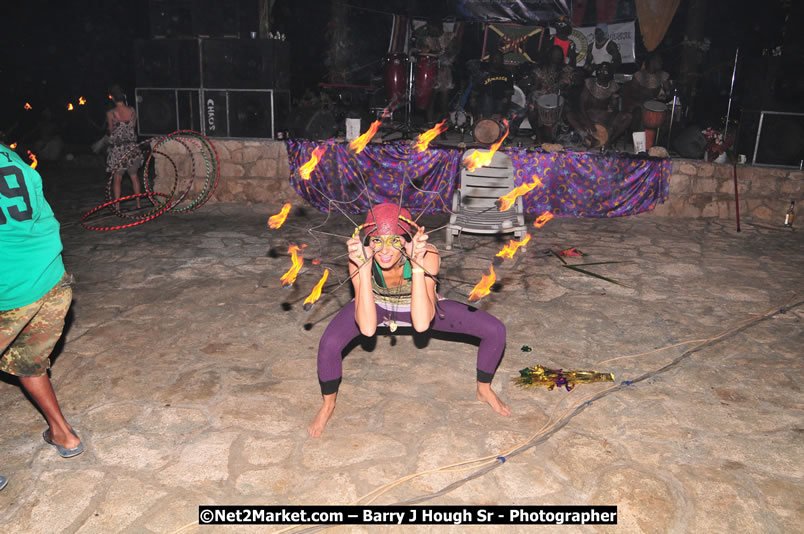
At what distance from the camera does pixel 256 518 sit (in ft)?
→ 10.9

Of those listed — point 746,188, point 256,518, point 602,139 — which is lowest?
point 256,518

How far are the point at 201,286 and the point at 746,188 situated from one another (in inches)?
372

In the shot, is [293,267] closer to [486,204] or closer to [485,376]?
[485,376]

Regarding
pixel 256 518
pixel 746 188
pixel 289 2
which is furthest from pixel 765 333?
pixel 289 2

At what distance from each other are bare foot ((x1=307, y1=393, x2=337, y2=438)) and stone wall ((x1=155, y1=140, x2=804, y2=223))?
25.5 ft

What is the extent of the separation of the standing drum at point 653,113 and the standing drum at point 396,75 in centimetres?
498

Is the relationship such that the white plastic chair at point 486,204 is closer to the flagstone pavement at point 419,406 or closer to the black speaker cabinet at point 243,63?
the flagstone pavement at point 419,406

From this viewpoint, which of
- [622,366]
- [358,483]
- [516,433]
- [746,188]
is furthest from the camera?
[746,188]

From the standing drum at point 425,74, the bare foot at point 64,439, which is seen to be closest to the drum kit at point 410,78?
the standing drum at point 425,74

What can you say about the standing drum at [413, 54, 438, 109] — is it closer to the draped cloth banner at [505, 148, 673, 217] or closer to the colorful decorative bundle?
the draped cloth banner at [505, 148, 673, 217]

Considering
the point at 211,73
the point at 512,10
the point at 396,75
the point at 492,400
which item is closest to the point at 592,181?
the point at 396,75

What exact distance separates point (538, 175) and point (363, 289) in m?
7.67

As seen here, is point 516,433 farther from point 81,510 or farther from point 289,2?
point 289,2

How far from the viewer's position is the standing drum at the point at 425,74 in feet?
41.9
